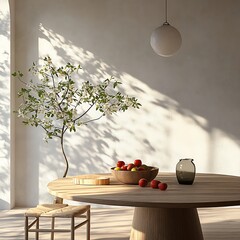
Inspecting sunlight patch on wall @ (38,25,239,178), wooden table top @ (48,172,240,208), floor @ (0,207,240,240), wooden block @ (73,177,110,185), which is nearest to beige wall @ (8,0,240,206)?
sunlight patch on wall @ (38,25,239,178)

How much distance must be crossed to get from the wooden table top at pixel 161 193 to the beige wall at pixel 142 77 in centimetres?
244

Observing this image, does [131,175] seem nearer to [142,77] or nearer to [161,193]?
[161,193]

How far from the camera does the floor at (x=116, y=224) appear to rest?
17.7ft

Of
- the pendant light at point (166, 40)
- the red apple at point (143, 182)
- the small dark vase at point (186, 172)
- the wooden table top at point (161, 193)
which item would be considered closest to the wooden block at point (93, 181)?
the wooden table top at point (161, 193)

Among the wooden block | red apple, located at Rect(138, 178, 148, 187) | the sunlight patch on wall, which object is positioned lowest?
red apple, located at Rect(138, 178, 148, 187)

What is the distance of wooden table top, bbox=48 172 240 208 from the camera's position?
3.42m

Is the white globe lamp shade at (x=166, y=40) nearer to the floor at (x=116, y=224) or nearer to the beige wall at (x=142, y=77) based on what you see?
the floor at (x=116, y=224)

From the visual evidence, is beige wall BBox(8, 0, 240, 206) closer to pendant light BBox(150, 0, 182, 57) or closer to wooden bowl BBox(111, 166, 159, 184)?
pendant light BBox(150, 0, 182, 57)

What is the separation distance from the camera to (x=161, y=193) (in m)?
3.75

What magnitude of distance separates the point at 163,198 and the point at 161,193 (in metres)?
0.20

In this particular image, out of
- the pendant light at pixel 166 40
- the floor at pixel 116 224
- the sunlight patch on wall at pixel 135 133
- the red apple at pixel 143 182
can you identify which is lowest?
the floor at pixel 116 224

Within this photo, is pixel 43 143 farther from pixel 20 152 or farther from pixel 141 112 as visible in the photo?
pixel 141 112

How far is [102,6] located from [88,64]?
0.68m

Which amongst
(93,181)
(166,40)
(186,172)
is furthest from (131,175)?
(166,40)
